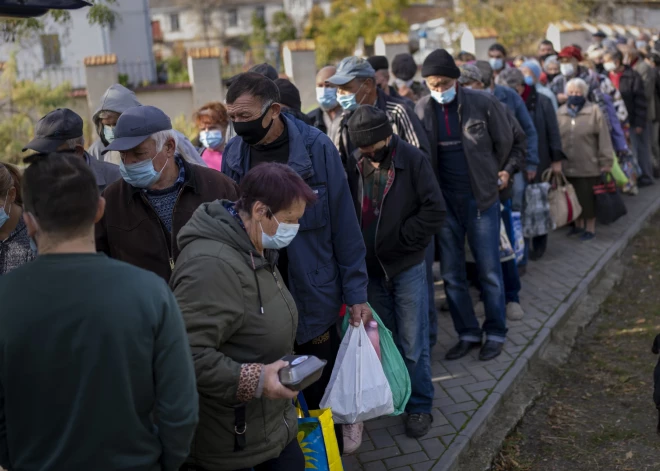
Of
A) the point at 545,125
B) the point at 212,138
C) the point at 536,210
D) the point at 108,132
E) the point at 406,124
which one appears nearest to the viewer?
the point at 108,132

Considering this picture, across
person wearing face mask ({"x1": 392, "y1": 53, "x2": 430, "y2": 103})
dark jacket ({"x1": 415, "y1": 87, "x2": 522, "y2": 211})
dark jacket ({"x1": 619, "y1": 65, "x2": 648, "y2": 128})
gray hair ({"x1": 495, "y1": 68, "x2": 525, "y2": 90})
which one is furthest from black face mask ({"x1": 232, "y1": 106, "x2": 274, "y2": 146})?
dark jacket ({"x1": 619, "y1": 65, "x2": 648, "y2": 128})

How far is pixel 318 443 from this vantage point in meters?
3.46

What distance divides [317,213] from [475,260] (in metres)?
2.45

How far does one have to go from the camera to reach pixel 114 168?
16.2 ft

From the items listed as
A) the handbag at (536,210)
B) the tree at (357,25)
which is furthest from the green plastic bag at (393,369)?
the tree at (357,25)

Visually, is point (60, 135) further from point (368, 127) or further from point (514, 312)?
point (514, 312)

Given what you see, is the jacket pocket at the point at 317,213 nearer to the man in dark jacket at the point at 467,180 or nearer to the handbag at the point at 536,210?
the man in dark jacket at the point at 467,180

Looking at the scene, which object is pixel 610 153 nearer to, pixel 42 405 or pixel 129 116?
pixel 129 116

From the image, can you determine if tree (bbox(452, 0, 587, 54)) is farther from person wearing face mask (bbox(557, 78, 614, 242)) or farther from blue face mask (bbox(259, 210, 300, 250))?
blue face mask (bbox(259, 210, 300, 250))

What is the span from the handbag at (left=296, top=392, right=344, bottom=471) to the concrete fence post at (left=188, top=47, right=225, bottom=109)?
40.1ft

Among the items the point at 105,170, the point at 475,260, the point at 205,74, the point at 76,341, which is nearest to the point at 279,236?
the point at 76,341

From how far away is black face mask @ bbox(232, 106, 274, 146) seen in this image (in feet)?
13.1

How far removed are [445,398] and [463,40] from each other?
11.8 metres

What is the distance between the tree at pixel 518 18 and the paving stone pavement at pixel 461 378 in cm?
1488
